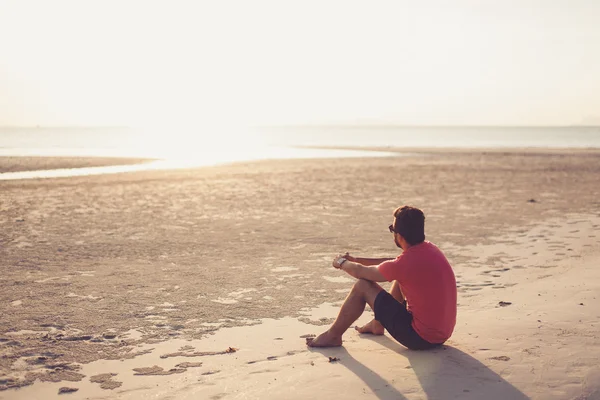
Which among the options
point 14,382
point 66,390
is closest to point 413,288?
point 66,390

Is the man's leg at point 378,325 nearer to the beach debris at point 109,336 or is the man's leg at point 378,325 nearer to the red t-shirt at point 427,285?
the red t-shirt at point 427,285

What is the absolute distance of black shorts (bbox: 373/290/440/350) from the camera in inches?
200

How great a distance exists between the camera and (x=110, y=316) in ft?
21.6

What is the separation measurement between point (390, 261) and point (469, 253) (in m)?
5.31

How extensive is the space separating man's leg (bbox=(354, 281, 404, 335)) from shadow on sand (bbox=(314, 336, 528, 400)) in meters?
0.49

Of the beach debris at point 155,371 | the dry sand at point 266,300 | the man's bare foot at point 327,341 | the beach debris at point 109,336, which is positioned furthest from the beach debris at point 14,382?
the man's bare foot at point 327,341

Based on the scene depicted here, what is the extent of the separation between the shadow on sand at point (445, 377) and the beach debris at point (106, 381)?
1931 millimetres

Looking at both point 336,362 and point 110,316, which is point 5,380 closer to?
point 110,316

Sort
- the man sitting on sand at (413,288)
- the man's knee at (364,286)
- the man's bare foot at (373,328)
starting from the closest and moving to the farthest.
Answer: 1. the man sitting on sand at (413,288)
2. the man's knee at (364,286)
3. the man's bare foot at (373,328)

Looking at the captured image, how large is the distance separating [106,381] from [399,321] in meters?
2.56

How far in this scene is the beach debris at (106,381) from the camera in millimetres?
4754

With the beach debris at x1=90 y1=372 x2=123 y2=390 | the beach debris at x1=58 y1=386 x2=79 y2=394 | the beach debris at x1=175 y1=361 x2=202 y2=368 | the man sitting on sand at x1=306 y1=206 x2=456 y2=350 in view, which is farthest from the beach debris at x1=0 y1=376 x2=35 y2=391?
the man sitting on sand at x1=306 y1=206 x2=456 y2=350

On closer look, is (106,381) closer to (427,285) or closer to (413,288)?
(413,288)

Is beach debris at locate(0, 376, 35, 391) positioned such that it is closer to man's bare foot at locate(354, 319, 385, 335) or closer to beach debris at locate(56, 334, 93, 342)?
beach debris at locate(56, 334, 93, 342)
